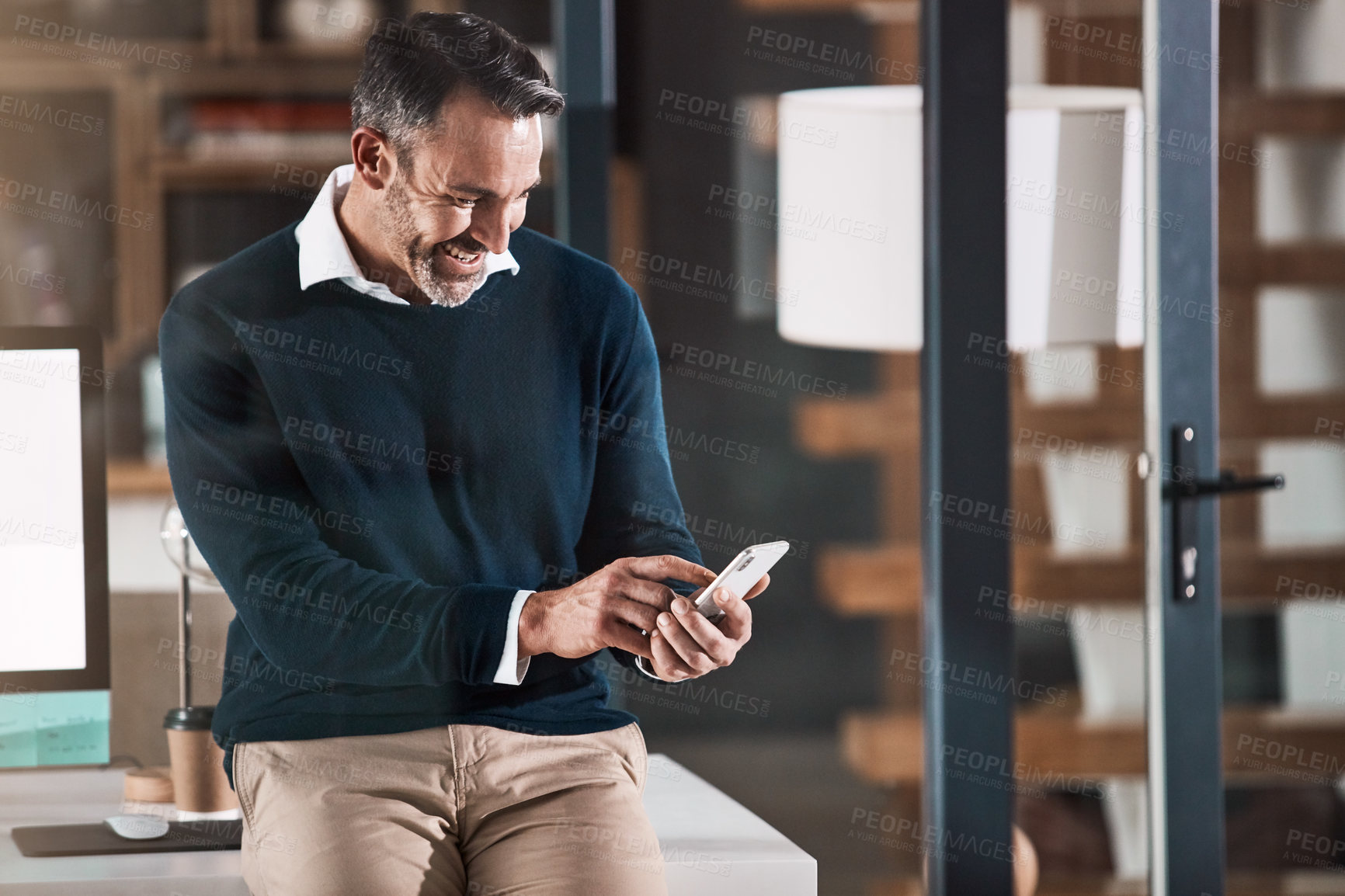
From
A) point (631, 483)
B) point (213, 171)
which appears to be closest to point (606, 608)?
point (631, 483)

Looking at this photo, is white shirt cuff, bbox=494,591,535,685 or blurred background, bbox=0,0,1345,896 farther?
blurred background, bbox=0,0,1345,896

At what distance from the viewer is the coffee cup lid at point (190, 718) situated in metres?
1.28

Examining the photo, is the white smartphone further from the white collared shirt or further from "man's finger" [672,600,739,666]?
the white collared shirt

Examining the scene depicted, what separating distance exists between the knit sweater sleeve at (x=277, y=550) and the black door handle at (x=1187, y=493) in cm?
94

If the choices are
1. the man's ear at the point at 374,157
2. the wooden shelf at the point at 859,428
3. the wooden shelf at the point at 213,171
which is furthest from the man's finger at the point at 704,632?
the wooden shelf at the point at 213,171

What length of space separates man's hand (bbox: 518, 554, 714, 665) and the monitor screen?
0.44 metres

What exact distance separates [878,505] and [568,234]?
1.11 metres

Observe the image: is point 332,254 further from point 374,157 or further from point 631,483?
point 631,483

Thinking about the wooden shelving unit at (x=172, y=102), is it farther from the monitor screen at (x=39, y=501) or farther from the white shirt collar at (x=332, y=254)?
the white shirt collar at (x=332, y=254)

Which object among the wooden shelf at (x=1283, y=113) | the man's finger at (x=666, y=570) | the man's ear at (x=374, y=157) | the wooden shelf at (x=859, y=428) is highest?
the wooden shelf at (x=1283, y=113)

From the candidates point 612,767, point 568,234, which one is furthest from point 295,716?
point 568,234

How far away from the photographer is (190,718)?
50.4 inches

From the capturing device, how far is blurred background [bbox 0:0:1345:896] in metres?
2.09

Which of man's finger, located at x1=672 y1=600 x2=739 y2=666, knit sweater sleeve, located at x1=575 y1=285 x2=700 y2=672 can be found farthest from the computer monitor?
man's finger, located at x1=672 y1=600 x2=739 y2=666
